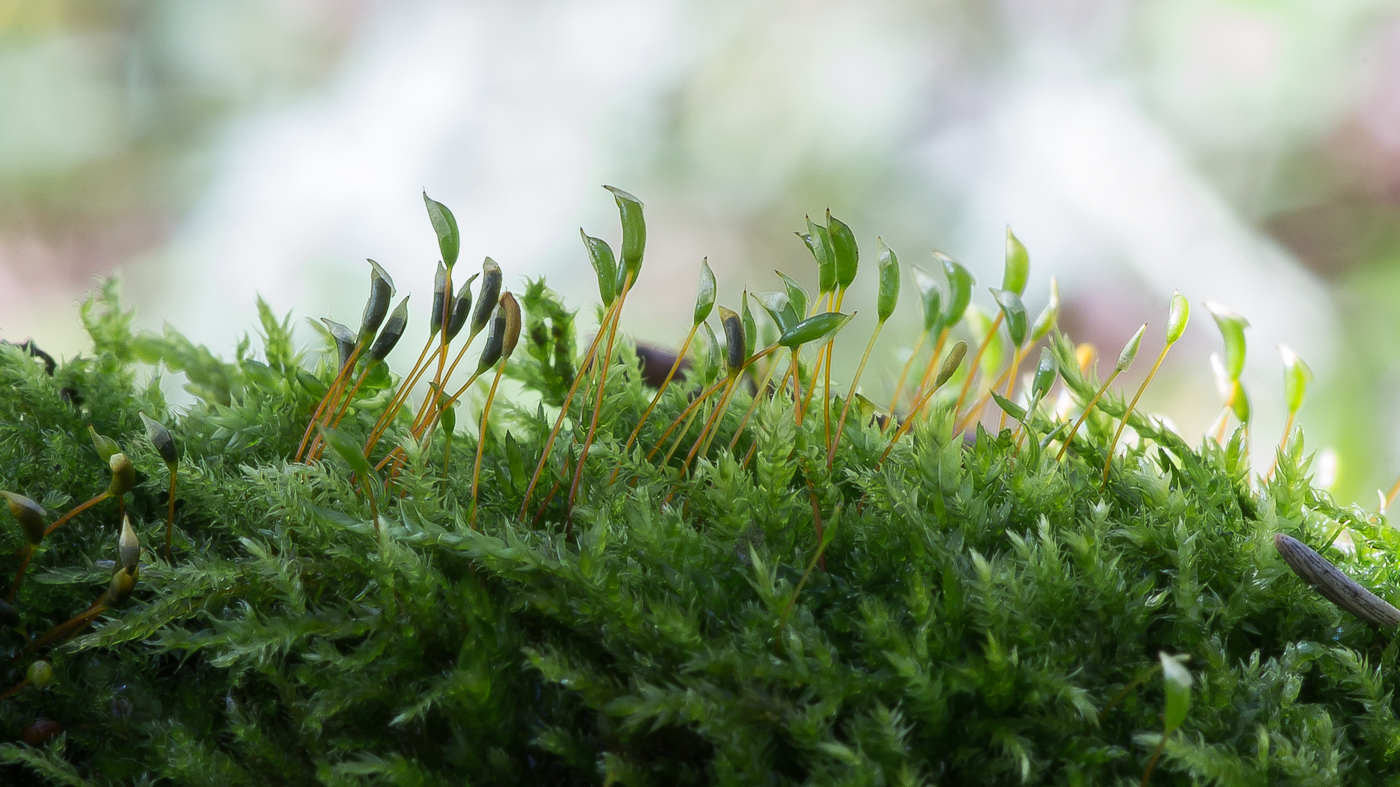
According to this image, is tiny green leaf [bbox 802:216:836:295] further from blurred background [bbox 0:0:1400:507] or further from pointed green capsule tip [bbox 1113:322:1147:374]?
blurred background [bbox 0:0:1400:507]

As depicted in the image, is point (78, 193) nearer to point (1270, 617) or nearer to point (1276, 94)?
point (1270, 617)

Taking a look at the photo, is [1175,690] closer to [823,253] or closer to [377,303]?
[823,253]

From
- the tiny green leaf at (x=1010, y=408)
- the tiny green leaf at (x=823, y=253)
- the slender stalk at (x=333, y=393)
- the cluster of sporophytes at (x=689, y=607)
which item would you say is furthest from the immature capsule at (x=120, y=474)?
the tiny green leaf at (x=1010, y=408)

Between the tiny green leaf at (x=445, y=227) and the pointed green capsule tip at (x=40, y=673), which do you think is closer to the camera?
the pointed green capsule tip at (x=40, y=673)

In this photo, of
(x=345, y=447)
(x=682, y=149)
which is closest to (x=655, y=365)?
(x=345, y=447)

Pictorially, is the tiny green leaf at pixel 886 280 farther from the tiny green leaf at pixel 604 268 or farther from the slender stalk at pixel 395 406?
the slender stalk at pixel 395 406

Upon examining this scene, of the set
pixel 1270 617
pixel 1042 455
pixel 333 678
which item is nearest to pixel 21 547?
pixel 333 678
